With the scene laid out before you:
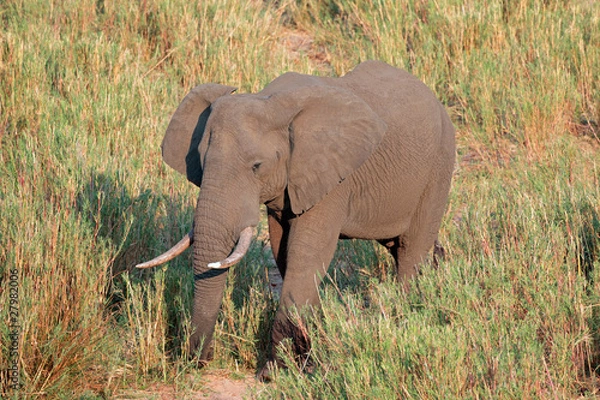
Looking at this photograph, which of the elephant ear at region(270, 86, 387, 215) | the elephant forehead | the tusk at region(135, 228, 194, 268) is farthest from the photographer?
the elephant ear at region(270, 86, 387, 215)

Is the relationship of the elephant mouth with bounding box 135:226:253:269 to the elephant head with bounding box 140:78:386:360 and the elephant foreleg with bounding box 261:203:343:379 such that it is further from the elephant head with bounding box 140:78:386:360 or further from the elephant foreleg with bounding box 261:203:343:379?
the elephant foreleg with bounding box 261:203:343:379

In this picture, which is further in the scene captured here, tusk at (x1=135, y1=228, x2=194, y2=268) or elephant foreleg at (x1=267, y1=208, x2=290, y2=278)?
elephant foreleg at (x1=267, y1=208, x2=290, y2=278)

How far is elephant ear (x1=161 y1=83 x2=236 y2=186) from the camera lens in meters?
5.05

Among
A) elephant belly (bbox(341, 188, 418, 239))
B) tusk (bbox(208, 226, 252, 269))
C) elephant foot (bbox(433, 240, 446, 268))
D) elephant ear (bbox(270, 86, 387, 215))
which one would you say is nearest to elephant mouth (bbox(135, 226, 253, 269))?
tusk (bbox(208, 226, 252, 269))

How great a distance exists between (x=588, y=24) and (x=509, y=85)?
4.13 feet

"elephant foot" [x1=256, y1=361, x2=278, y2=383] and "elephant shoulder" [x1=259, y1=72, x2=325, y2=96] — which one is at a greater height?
"elephant shoulder" [x1=259, y1=72, x2=325, y2=96]

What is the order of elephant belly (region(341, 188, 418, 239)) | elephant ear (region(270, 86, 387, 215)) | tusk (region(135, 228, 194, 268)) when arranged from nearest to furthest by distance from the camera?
tusk (region(135, 228, 194, 268))
elephant ear (region(270, 86, 387, 215))
elephant belly (region(341, 188, 418, 239))

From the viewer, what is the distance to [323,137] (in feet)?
16.3

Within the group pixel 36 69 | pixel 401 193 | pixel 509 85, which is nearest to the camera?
pixel 401 193

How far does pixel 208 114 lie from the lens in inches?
199

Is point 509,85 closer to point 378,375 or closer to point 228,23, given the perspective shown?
point 228,23

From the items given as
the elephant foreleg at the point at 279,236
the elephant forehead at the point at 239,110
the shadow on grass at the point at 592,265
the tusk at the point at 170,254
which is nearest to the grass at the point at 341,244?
the shadow on grass at the point at 592,265

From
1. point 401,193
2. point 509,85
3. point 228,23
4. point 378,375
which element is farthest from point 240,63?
point 378,375

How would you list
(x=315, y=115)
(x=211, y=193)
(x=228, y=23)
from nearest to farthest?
(x=211, y=193)
(x=315, y=115)
(x=228, y=23)
